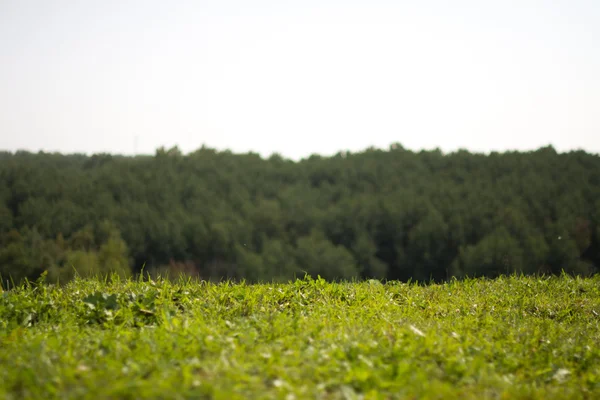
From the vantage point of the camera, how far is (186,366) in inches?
123

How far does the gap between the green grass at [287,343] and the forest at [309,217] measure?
92.8 ft

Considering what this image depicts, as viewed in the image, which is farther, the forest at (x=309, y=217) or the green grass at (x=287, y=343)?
the forest at (x=309, y=217)

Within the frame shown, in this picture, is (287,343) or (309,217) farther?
(309,217)

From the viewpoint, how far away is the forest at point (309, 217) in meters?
35.9

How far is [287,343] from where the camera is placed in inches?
155

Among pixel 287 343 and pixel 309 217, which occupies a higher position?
pixel 287 343

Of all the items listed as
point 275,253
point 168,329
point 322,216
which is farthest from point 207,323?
point 322,216

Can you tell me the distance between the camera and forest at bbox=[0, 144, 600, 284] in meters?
35.9

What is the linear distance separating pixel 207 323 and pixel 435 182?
1688 inches

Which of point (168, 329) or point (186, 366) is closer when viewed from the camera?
point (186, 366)

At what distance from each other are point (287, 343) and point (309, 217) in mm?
41289

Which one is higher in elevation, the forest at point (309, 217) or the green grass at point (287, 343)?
the green grass at point (287, 343)

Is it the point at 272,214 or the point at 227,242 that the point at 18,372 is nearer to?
the point at 227,242

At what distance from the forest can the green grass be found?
2829 cm
